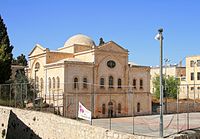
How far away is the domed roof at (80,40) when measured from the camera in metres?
52.7

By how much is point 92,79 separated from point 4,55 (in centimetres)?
1249

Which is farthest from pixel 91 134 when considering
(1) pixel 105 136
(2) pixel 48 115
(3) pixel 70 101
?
Answer: (3) pixel 70 101

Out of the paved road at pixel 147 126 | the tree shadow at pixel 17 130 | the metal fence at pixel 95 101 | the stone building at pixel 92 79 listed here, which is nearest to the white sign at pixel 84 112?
the paved road at pixel 147 126

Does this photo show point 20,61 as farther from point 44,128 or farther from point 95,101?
point 44,128

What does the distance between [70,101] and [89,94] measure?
3.36 meters

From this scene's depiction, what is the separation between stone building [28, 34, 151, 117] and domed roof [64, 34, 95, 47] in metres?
0.19

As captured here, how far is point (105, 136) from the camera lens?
60.1ft

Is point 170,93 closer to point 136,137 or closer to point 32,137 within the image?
point 32,137

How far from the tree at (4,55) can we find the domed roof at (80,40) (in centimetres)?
1146

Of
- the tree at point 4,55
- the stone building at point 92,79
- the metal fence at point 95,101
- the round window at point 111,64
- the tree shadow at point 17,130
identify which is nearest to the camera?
the tree shadow at point 17,130

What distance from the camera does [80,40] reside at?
5312 cm

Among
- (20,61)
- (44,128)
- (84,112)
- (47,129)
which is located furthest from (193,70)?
(84,112)

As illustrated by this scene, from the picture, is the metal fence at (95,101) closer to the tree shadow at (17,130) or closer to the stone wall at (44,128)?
the tree shadow at (17,130)

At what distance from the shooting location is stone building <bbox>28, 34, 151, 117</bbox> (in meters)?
42.3
